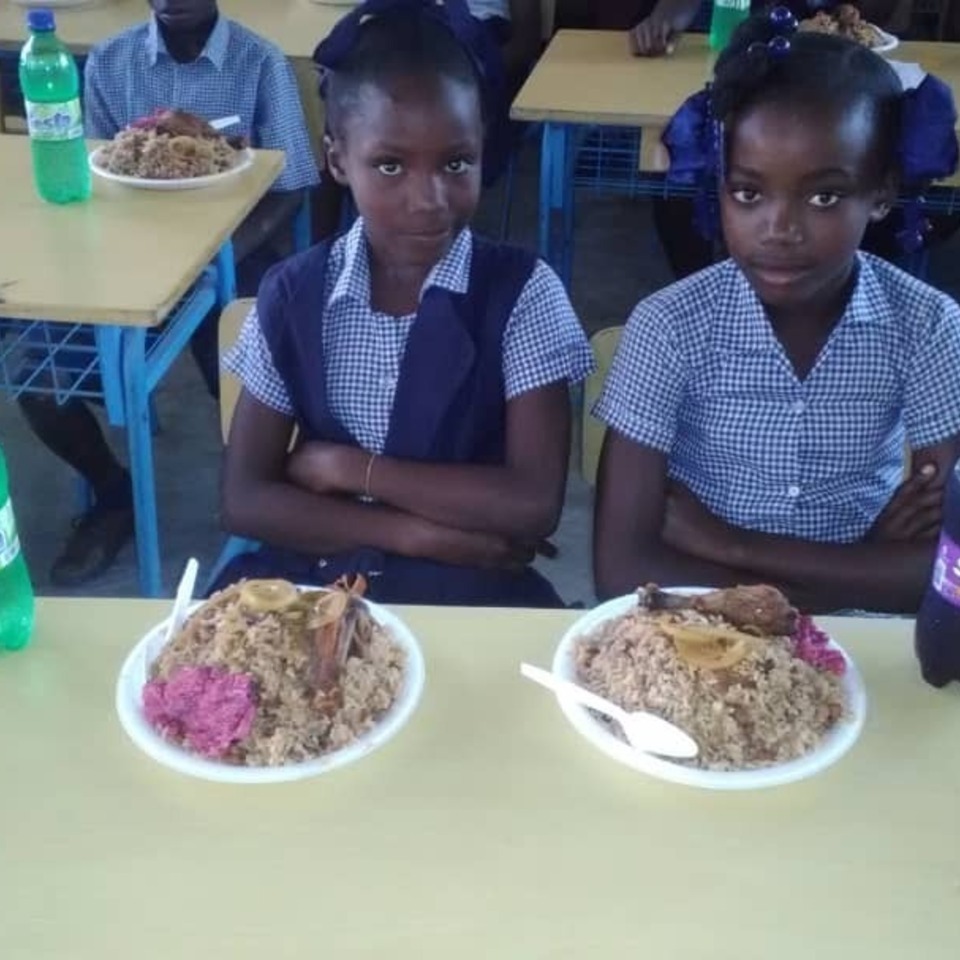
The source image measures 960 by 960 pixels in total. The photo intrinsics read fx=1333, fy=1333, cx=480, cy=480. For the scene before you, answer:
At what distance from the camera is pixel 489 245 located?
64.2 inches

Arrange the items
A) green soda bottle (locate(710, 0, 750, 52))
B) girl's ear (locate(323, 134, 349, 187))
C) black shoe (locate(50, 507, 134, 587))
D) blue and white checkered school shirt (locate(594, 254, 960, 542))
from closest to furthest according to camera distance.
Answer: blue and white checkered school shirt (locate(594, 254, 960, 542)), girl's ear (locate(323, 134, 349, 187)), black shoe (locate(50, 507, 134, 587)), green soda bottle (locate(710, 0, 750, 52))

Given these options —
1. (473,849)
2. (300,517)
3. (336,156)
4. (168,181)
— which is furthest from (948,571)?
(168,181)

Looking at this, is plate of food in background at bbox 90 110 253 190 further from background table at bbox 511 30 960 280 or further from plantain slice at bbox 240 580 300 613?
plantain slice at bbox 240 580 300 613

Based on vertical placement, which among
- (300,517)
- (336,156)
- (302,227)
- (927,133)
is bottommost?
(302,227)

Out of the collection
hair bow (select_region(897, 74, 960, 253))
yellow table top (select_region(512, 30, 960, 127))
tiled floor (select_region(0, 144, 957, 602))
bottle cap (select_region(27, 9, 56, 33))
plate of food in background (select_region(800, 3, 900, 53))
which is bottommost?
tiled floor (select_region(0, 144, 957, 602))

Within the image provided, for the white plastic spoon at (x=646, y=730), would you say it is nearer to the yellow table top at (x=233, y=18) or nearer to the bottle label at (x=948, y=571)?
the bottle label at (x=948, y=571)

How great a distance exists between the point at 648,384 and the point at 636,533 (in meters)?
0.17

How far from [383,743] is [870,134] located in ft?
2.83

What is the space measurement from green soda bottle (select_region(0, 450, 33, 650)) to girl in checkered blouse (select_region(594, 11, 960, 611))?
639mm

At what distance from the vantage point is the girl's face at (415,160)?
4.98ft

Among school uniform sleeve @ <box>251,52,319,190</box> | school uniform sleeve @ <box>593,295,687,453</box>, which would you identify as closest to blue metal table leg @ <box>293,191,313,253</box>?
school uniform sleeve @ <box>251,52,319,190</box>

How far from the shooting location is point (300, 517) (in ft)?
5.07

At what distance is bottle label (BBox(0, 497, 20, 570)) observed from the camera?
1.04 m

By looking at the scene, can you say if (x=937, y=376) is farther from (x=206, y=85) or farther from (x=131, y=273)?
(x=206, y=85)
